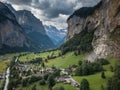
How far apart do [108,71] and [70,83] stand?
35.8 metres

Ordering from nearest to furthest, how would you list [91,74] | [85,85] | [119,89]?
[119,89] < [85,85] < [91,74]

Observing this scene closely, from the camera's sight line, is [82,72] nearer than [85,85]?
No

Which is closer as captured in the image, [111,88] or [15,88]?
[111,88]

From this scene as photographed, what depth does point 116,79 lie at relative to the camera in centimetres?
14075

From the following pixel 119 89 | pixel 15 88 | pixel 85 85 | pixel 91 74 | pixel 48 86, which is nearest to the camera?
pixel 119 89

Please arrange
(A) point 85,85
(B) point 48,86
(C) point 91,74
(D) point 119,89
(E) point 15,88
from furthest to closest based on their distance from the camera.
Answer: (C) point 91,74
(E) point 15,88
(B) point 48,86
(A) point 85,85
(D) point 119,89

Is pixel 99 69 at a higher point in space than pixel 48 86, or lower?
higher

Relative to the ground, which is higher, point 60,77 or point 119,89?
point 60,77

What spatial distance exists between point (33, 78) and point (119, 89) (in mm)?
72364

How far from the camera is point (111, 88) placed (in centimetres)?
13575

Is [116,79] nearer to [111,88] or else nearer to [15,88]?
[111,88]

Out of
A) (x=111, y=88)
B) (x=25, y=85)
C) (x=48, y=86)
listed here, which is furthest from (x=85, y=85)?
(x=25, y=85)

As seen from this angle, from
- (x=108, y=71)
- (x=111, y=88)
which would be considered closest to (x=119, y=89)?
(x=111, y=88)

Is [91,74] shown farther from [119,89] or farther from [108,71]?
[119,89]
